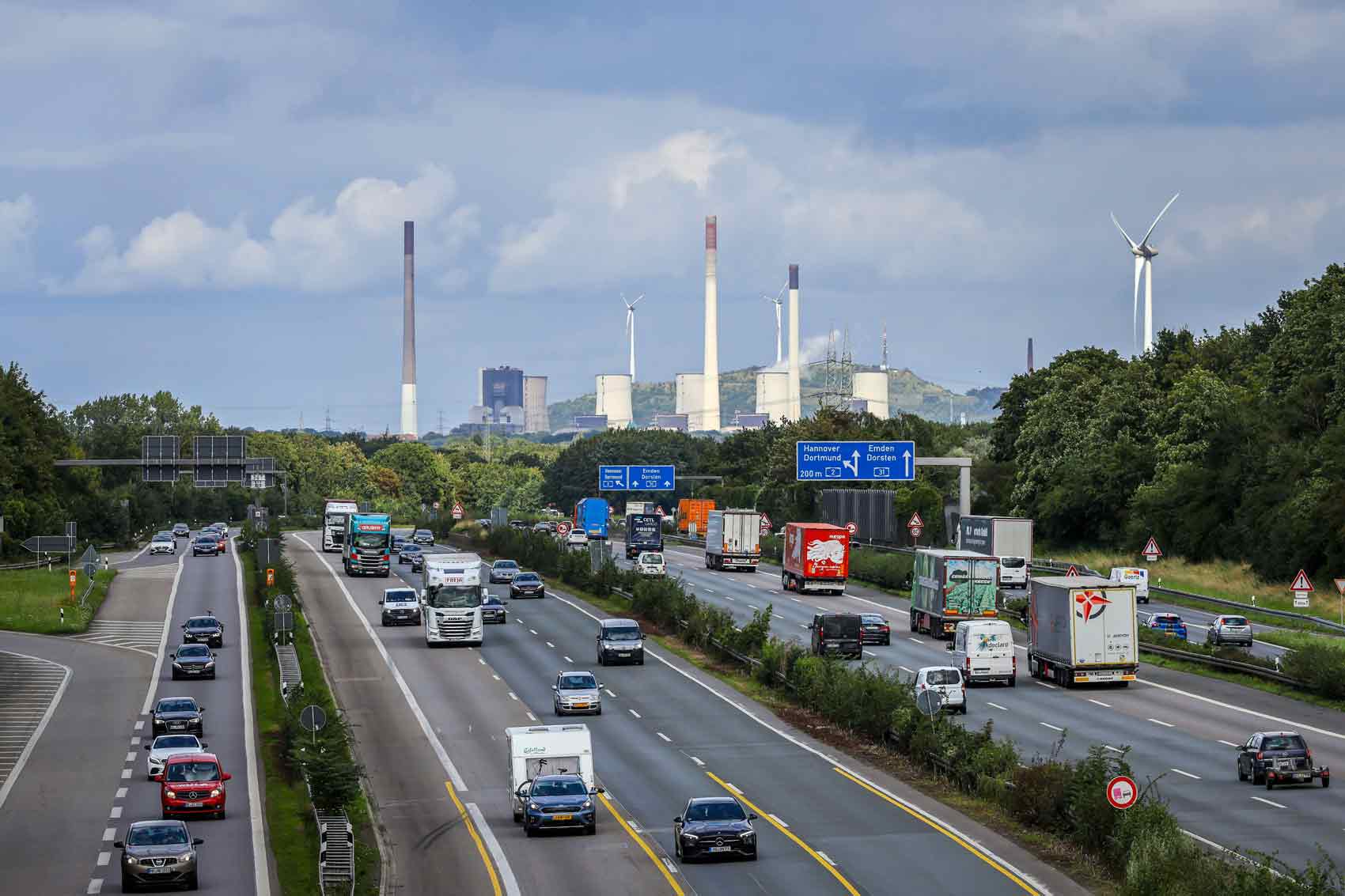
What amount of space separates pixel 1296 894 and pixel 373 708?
38824 millimetres

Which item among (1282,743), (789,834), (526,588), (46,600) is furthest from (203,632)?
(1282,743)

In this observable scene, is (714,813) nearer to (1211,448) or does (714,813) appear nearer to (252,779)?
(252,779)

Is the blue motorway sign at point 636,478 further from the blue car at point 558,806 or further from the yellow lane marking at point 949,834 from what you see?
the blue car at point 558,806

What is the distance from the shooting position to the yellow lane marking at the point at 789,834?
32031 millimetres

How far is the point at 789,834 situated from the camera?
122 feet

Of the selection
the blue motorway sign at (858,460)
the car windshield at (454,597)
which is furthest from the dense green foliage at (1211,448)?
the car windshield at (454,597)

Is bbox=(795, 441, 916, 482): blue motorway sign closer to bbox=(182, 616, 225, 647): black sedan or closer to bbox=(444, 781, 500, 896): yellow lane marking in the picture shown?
bbox=(182, 616, 225, 647): black sedan

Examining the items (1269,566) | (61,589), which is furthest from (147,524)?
(1269,566)

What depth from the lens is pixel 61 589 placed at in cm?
9881

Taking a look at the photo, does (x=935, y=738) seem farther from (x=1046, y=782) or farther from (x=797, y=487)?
(x=797, y=487)

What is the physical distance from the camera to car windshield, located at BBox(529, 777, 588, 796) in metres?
37.9

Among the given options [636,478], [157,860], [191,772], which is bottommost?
[157,860]

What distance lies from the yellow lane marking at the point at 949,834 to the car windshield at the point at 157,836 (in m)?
16.0

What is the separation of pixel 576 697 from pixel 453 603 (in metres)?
19.3
